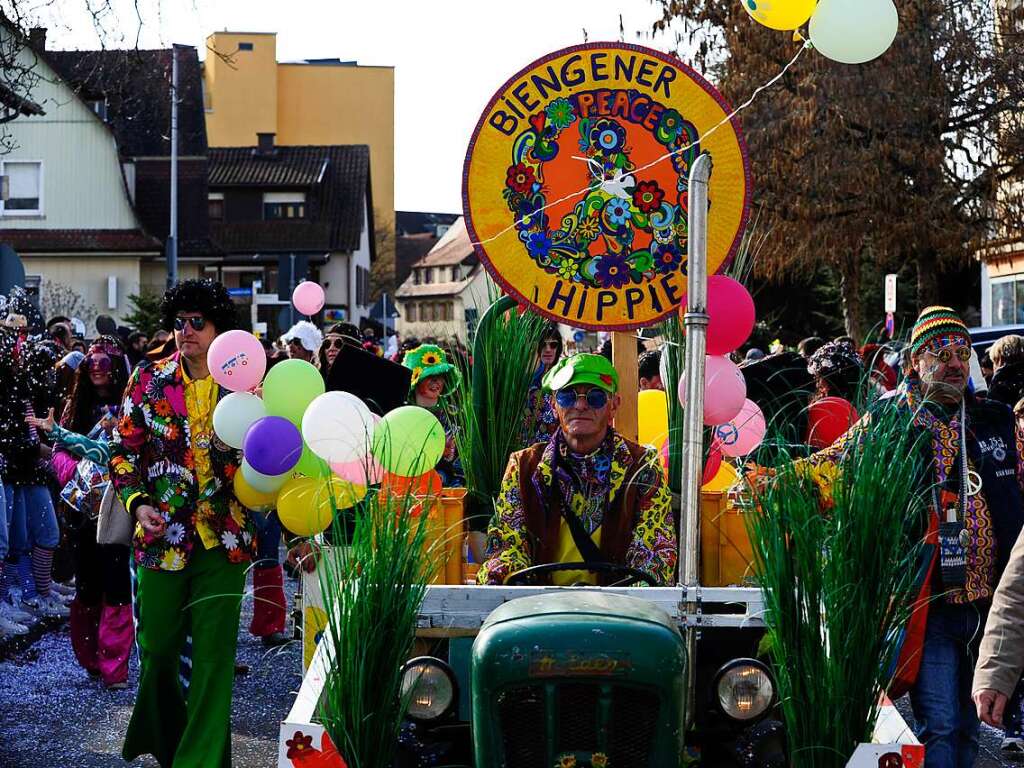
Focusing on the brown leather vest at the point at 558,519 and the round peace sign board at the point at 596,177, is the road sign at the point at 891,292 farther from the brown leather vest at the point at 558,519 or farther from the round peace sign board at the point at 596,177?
the brown leather vest at the point at 558,519

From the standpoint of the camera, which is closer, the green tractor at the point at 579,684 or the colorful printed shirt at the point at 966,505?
the green tractor at the point at 579,684

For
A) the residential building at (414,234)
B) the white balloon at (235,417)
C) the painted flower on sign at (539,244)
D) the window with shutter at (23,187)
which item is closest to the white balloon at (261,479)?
the white balloon at (235,417)

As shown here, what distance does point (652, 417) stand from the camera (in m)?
7.48

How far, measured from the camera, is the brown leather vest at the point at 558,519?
5.51m

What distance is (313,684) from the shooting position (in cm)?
475

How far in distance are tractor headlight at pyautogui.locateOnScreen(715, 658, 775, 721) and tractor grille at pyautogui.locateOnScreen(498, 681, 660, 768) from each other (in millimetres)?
577

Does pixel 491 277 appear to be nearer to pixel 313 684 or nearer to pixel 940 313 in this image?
pixel 940 313

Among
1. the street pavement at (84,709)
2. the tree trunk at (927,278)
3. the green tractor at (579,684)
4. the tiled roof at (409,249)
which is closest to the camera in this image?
the green tractor at (579,684)

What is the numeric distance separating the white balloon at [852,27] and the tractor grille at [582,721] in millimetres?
3256

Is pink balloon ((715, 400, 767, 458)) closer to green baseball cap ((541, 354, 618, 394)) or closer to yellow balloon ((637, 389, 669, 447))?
yellow balloon ((637, 389, 669, 447))

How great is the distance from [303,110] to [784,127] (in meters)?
64.2

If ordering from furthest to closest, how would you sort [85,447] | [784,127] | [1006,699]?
1. [784,127]
2. [85,447]
3. [1006,699]

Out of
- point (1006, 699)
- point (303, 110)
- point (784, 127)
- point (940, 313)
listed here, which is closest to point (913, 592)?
point (1006, 699)

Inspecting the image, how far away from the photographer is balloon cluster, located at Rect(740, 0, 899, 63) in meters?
6.35
